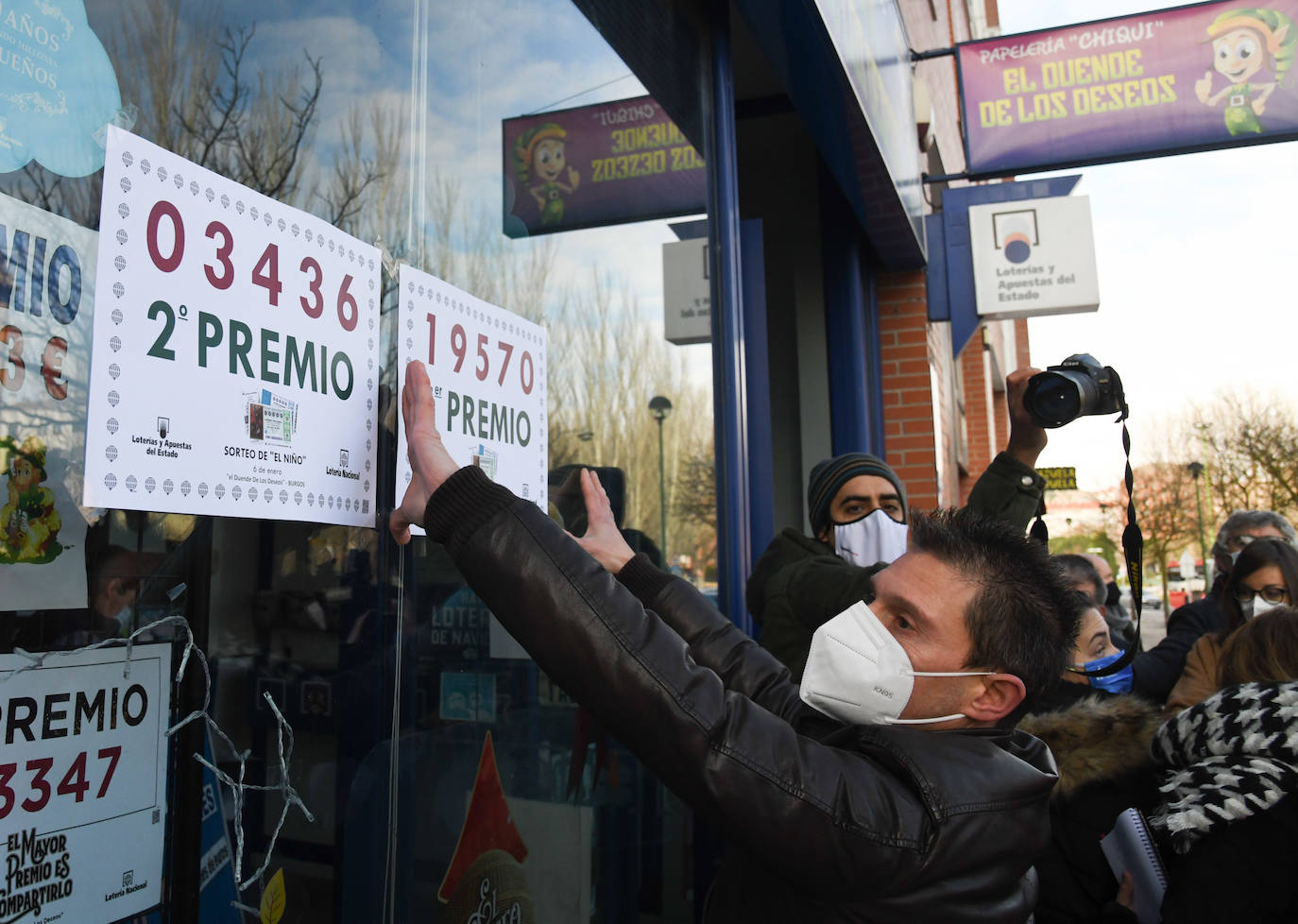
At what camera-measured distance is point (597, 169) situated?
115 inches

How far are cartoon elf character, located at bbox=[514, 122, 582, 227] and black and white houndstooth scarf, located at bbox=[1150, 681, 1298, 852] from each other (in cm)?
198

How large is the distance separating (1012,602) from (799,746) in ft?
1.49

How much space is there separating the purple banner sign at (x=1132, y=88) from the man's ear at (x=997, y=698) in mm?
4637

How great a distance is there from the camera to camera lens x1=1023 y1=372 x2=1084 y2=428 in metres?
2.30

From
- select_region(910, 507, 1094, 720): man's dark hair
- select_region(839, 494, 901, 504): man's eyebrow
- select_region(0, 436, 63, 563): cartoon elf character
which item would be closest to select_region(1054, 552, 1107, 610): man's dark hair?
select_region(839, 494, 901, 504): man's eyebrow

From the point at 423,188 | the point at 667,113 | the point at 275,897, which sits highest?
the point at 667,113

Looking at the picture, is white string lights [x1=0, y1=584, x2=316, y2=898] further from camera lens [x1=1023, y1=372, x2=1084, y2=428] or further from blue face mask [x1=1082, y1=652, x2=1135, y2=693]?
blue face mask [x1=1082, y1=652, x2=1135, y2=693]

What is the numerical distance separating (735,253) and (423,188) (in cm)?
169

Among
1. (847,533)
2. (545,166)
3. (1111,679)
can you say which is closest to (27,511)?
(545,166)

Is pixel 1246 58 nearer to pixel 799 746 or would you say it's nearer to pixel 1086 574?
pixel 1086 574

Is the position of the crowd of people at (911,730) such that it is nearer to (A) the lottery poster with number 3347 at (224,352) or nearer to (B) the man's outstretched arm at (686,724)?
(B) the man's outstretched arm at (686,724)

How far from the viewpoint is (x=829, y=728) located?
66.9 inches

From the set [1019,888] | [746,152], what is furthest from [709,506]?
[746,152]

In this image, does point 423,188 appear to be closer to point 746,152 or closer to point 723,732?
point 723,732
